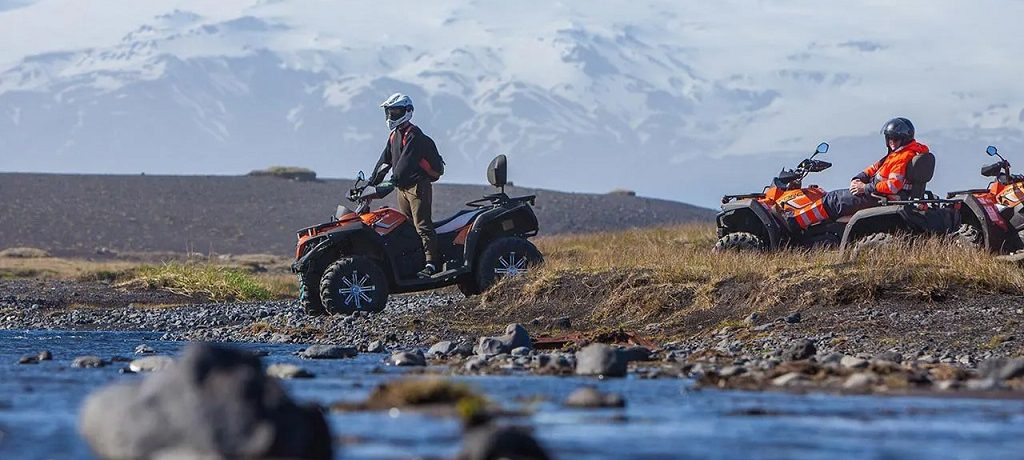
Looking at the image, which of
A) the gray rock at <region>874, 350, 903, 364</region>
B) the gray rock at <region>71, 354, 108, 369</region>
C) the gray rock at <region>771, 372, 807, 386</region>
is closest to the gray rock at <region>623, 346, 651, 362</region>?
the gray rock at <region>874, 350, 903, 364</region>

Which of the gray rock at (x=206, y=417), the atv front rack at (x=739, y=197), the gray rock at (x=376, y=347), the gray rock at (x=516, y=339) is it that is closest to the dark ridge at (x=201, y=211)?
the atv front rack at (x=739, y=197)

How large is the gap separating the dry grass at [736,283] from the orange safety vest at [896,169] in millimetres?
1294

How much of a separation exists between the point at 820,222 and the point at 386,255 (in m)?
5.61

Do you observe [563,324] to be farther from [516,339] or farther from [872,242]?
[872,242]

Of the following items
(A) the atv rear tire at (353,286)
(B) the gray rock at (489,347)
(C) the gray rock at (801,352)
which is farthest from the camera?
(A) the atv rear tire at (353,286)

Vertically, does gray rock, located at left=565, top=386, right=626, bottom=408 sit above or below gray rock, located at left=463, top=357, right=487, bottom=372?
above

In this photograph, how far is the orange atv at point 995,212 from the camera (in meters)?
20.6

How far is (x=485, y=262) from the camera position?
20547mm

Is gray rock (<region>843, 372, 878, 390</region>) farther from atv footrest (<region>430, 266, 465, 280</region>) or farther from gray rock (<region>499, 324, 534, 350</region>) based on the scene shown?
atv footrest (<region>430, 266, 465, 280</region>)

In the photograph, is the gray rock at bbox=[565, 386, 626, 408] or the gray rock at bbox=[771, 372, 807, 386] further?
the gray rock at bbox=[771, 372, 807, 386]

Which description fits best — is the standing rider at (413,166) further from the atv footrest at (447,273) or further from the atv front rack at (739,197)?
the atv front rack at (739,197)

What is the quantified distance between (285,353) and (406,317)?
331cm

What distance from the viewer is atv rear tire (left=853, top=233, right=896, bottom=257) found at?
18.8m

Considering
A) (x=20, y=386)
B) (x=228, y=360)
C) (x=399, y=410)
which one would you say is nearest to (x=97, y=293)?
(x=20, y=386)
